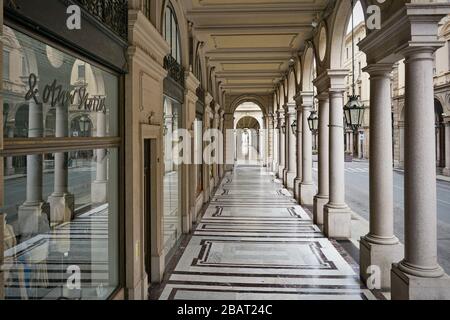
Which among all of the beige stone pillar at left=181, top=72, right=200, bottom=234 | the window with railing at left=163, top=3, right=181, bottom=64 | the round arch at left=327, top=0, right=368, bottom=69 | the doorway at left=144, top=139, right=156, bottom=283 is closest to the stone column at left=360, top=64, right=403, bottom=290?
the round arch at left=327, top=0, right=368, bottom=69

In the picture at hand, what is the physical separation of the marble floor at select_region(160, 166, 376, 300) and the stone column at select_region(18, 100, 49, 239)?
→ 2934 mm

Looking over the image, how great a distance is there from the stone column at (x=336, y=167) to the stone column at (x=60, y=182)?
6641 millimetres

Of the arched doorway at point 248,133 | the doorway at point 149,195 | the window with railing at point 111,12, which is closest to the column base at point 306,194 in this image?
the doorway at point 149,195

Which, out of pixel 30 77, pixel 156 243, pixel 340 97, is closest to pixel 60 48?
pixel 30 77

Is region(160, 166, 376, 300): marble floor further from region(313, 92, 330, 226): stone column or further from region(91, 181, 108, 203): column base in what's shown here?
region(91, 181, 108, 203): column base

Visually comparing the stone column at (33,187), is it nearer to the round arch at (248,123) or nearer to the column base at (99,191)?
the column base at (99,191)

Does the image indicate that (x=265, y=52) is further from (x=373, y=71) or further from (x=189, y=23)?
(x=373, y=71)

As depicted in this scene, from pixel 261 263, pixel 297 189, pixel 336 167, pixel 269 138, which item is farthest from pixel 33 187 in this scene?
pixel 269 138

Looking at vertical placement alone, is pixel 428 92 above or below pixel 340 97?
below

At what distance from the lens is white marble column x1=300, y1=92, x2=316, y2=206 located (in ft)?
44.2

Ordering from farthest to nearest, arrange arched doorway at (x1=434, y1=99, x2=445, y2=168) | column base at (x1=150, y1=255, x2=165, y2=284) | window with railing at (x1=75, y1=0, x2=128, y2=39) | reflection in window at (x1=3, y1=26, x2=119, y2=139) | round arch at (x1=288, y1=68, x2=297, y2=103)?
arched doorway at (x1=434, y1=99, x2=445, y2=168)
round arch at (x1=288, y1=68, x2=297, y2=103)
column base at (x1=150, y1=255, x2=165, y2=284)
window with railing at (x1=75, y1=0, x2=128, y2=39)
reflection in window at (x1=3, y1=26, x2=119, y2=139)

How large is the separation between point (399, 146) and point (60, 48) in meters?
31.1

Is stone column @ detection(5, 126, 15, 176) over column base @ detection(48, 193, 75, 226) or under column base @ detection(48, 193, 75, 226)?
over
